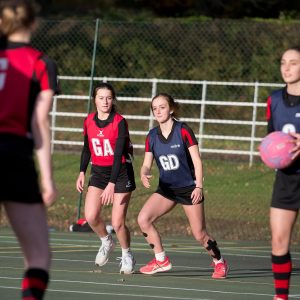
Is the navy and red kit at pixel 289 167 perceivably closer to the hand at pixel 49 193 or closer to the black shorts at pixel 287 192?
the black shorts at pixel 287 192

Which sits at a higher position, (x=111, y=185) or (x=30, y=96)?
(x=30, y=96)

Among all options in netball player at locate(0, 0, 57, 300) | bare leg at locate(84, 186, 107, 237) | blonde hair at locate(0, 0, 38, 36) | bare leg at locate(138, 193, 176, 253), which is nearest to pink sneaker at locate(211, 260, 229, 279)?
bare leg at locate(138, 193, 176, 253)

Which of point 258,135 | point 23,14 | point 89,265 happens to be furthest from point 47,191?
point 258,135

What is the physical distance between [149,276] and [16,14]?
5.67m

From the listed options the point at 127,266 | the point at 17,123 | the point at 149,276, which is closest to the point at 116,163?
the point at 127,266

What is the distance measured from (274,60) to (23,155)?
1779 centimetres

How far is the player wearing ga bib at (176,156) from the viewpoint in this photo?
1209 centimetres

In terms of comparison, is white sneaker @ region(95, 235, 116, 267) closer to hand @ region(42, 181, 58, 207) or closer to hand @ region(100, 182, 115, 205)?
hand @ region(100, 182, 115, 205)

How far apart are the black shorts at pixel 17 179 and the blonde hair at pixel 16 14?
77 centimetres

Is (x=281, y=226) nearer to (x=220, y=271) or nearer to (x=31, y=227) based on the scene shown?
(x=31, y=227)

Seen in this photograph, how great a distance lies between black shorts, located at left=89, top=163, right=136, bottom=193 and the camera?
40.5 feet

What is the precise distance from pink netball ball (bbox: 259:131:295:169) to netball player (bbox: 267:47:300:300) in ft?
0.44

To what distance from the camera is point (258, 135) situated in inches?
906

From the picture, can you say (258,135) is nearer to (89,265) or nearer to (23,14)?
(89,265)
